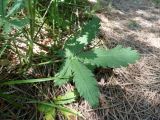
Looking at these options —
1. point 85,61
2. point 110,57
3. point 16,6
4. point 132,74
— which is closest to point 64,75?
point 85,61

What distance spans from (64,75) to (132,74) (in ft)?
1.76

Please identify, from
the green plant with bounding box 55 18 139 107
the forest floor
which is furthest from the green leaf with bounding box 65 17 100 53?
the forest floor

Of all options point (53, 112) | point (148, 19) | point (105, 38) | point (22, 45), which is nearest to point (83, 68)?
point (53, 112)


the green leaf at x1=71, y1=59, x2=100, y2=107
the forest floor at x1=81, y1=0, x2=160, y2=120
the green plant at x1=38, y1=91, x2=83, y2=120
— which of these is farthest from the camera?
the forest floor at x1=81, y1=0, x2=160, y2=120

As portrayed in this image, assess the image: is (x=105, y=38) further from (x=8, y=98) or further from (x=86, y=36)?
(x=8, y=98)

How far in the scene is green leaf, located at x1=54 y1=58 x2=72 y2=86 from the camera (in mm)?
1562

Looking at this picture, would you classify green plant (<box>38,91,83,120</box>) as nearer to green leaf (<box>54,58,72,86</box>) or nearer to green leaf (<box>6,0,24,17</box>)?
green leaf (<box>54,58,72,86</box>)

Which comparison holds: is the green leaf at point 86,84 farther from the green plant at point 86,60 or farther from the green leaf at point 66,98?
the green leaf at point 66,98

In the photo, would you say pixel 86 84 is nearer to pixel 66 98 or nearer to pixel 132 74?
pixel 66 98

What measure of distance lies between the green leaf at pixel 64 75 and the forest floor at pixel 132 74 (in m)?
0.20

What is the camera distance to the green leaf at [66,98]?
1611mm

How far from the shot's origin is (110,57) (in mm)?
1616

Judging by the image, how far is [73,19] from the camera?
7.22ft

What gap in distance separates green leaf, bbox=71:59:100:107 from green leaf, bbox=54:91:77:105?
18cm
